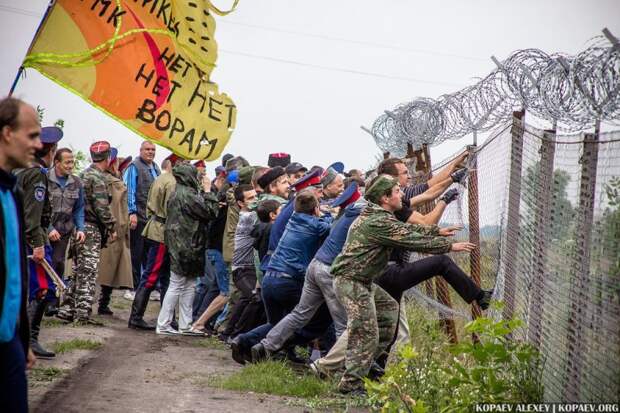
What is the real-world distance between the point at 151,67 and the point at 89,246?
357 centimetres

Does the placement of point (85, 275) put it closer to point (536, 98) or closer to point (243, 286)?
point (243, 286)

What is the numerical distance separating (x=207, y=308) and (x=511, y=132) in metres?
5.93

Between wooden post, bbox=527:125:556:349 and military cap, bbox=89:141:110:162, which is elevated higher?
military cap, bbox=89:141:110:162

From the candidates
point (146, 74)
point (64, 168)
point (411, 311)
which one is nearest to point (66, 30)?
point (146, 74)

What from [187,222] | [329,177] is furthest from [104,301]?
[329,177]

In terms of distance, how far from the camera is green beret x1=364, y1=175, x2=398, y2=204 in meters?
7.64

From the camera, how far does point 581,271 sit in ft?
Answer: 17.2

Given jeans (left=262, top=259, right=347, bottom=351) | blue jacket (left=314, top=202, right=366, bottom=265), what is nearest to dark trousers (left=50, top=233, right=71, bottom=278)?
jeans (left=262, top=259, right=347, bottom=351)

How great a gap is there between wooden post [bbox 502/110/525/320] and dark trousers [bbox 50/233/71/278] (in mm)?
5266

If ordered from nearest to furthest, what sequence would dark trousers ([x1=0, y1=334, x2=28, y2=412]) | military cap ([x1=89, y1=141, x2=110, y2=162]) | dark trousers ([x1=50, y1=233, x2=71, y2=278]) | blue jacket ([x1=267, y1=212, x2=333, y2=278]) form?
1. dark trousers ([x1=0, y1=334, x2=28, y2=412])
2. blue jacket ([x1=267, y1=212, x2=333, y2=278])
3. dark trousers ([x1=50, y1=233, x2=71, y2=278])
4. military cap ([x1=89, y1=141, x2=110, y2=162])

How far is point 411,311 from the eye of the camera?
11.6m

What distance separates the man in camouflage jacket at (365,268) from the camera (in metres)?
7.61

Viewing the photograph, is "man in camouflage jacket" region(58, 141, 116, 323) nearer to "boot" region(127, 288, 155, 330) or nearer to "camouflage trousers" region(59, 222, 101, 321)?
"camouflage trousers" region(59, 222, 101, 321)

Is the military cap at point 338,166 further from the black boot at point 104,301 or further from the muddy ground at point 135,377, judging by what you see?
the black boot at point 104,301
